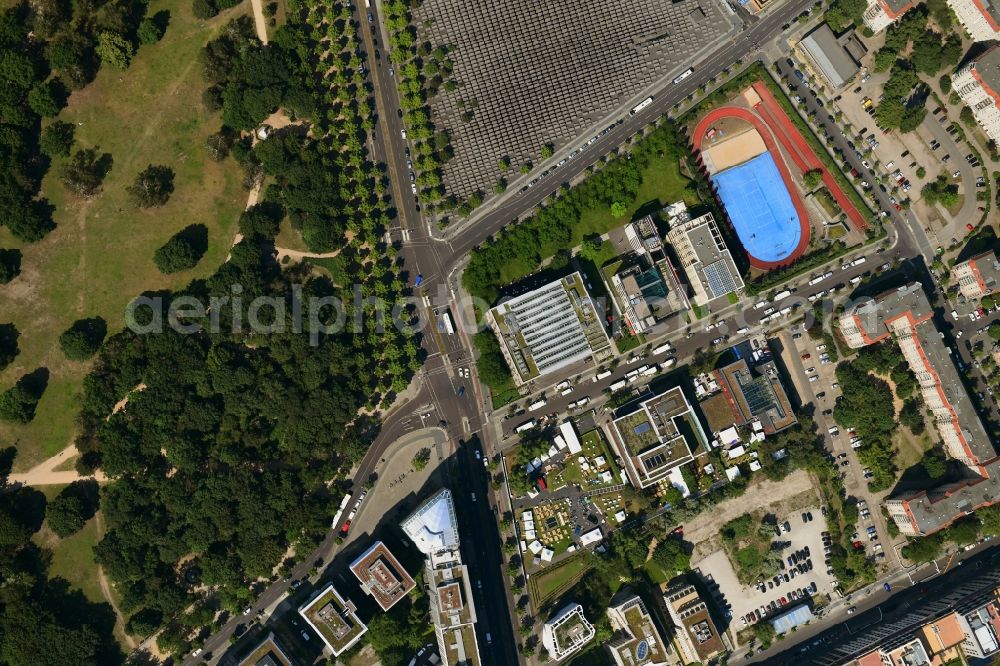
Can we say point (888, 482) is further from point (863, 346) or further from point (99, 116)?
point (99, 116)

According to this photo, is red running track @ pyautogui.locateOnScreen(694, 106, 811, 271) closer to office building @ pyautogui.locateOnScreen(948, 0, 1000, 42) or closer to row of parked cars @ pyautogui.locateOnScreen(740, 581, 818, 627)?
office building @ pyautogui.locateOnScreen(948, 0, 1000, 42)

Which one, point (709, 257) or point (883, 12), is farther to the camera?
point (883, 12)

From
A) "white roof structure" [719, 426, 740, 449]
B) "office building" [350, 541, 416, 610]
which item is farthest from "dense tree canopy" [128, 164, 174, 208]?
"white roof structure" [719, 426, 740, 449]

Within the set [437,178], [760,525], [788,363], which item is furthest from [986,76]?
[437,178]

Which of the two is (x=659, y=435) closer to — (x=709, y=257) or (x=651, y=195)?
(x=709, y=257)

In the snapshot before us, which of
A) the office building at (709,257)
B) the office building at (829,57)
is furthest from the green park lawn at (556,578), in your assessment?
the office building at (829,57)

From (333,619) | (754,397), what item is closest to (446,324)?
(333,619)
